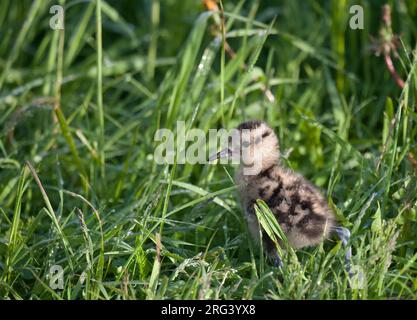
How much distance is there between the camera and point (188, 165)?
3846 millimetres

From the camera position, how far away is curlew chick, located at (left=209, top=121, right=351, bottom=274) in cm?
314

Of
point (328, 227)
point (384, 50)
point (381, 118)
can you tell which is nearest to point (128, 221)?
point (328, 227)

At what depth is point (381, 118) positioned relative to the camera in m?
4.58

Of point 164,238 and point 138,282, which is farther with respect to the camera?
point 164,238

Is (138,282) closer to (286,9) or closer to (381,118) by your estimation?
(381,118)

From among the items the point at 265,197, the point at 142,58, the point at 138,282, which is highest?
the point at 142,58

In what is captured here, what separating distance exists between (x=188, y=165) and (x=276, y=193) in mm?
718

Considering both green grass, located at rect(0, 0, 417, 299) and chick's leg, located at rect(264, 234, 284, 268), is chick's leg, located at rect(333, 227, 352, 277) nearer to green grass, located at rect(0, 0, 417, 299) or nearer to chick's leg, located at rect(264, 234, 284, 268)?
green grass, located at rect(0, 0, 417, 299)

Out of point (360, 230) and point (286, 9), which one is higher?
point (286, 9)

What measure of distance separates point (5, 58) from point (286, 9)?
6.21 ft

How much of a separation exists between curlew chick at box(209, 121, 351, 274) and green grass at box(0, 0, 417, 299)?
74 mm

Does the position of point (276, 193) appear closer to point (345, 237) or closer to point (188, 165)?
point (345, 237)

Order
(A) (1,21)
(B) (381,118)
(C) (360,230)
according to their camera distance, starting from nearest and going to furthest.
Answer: (C) (360,230), (B) (381,118), (A) (1,21)

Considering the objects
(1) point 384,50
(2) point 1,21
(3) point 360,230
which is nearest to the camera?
(3) point 360,230
